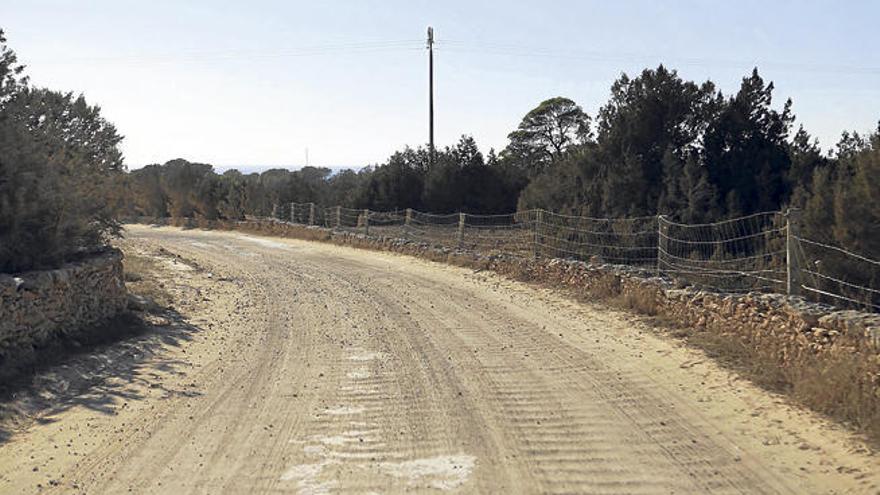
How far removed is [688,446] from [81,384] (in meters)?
6.51

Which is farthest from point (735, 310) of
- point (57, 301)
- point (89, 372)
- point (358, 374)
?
point (57, 301)

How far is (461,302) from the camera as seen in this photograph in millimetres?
14773

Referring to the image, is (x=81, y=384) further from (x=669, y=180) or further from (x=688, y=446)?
(x=669, y=180)

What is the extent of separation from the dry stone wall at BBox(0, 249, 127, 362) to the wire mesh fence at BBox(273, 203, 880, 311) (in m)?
8.60

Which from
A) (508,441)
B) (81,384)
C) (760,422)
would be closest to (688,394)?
(760,422)

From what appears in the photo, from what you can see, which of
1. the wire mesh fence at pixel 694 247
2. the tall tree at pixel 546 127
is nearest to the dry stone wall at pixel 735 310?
the wire mesh fence at pixel 694 247

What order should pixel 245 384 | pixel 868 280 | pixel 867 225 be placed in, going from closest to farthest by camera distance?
1. pixel 245 384
2. pixel 868 280
3. pixel 867 225

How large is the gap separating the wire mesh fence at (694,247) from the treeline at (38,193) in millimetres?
8966

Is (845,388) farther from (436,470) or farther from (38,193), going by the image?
(38,193)

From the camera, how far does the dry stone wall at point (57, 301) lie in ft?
30.1

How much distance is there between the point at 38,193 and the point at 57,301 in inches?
63.8

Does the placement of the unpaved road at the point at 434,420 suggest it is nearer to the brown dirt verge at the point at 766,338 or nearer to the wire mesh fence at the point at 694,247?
the brown dirt verge at the point at 766,338

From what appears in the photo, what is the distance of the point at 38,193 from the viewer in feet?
35.8

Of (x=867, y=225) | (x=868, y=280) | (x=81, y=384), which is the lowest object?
(x=81, y=384)
